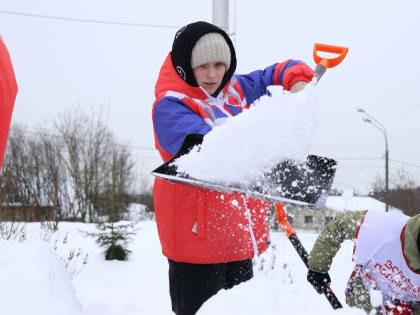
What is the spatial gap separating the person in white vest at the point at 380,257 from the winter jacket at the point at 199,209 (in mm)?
738

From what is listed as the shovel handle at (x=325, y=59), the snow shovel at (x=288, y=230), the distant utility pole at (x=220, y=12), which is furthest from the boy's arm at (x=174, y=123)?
the distant utility pole at (x=220, y=12)

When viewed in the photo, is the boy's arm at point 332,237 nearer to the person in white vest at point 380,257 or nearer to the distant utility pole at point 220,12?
the person in white vest at point 380,257

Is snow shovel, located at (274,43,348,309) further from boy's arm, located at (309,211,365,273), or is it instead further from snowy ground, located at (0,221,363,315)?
snowy ground, located at (0,221,363,315)

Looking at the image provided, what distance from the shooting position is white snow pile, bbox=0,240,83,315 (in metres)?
1.90

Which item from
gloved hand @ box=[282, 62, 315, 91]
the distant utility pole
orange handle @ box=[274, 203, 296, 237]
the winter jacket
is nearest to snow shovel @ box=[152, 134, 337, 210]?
the winter jacket

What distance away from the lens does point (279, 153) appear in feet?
3.09

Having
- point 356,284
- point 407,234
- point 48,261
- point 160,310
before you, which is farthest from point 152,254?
point 407,234

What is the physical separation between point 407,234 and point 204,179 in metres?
1.45

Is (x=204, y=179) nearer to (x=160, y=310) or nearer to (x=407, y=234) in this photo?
(x=407, y=234)

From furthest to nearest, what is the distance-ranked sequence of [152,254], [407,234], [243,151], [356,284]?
1. [152,254]
2. [356,284]
3. [407,234]
4. [243,151]

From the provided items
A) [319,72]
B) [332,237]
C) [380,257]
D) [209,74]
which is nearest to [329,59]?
[319,72]

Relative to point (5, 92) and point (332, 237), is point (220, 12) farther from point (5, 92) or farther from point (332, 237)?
point (5, 92)

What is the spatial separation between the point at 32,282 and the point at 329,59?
2.13 metres

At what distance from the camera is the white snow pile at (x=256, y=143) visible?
94cm
